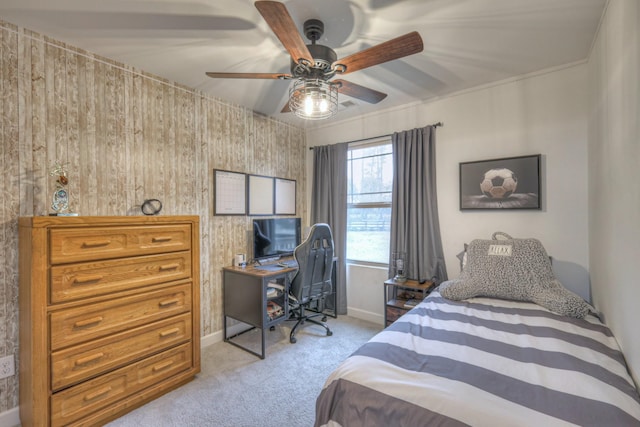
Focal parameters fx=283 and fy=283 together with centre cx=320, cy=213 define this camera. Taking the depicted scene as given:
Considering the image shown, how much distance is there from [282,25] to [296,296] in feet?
7.86

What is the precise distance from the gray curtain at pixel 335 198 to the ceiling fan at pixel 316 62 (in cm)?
162

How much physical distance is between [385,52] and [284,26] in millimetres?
591

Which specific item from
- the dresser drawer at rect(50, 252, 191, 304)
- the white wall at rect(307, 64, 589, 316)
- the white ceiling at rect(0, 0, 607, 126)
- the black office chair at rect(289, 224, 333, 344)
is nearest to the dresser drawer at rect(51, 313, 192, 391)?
the dresser drawer at rect(50, 252, 191, 304)

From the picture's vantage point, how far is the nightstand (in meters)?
2.73

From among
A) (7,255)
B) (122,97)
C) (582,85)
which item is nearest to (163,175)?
(122,97)

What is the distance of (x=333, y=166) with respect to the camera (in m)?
3.81

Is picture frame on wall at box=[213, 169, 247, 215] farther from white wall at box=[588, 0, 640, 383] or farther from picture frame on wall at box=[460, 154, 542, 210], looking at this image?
white wall at box=[588, 0, 640, 383]

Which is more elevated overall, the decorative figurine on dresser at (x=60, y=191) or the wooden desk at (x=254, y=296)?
the decorative figurine on dresser at (x=60, y=191)

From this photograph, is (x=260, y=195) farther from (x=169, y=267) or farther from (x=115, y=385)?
(x=115, y=385)

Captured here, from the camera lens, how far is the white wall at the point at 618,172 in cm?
127

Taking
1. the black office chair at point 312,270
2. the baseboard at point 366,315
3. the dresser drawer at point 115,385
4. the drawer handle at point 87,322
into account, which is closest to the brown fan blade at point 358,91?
the black office chair at point 312,270

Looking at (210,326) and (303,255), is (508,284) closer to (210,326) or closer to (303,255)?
(303,255)

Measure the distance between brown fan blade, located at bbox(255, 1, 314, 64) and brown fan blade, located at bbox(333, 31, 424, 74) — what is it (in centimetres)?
25

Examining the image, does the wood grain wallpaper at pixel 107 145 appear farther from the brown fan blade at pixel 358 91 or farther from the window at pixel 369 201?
the brown fan blade at pixel 358 91
